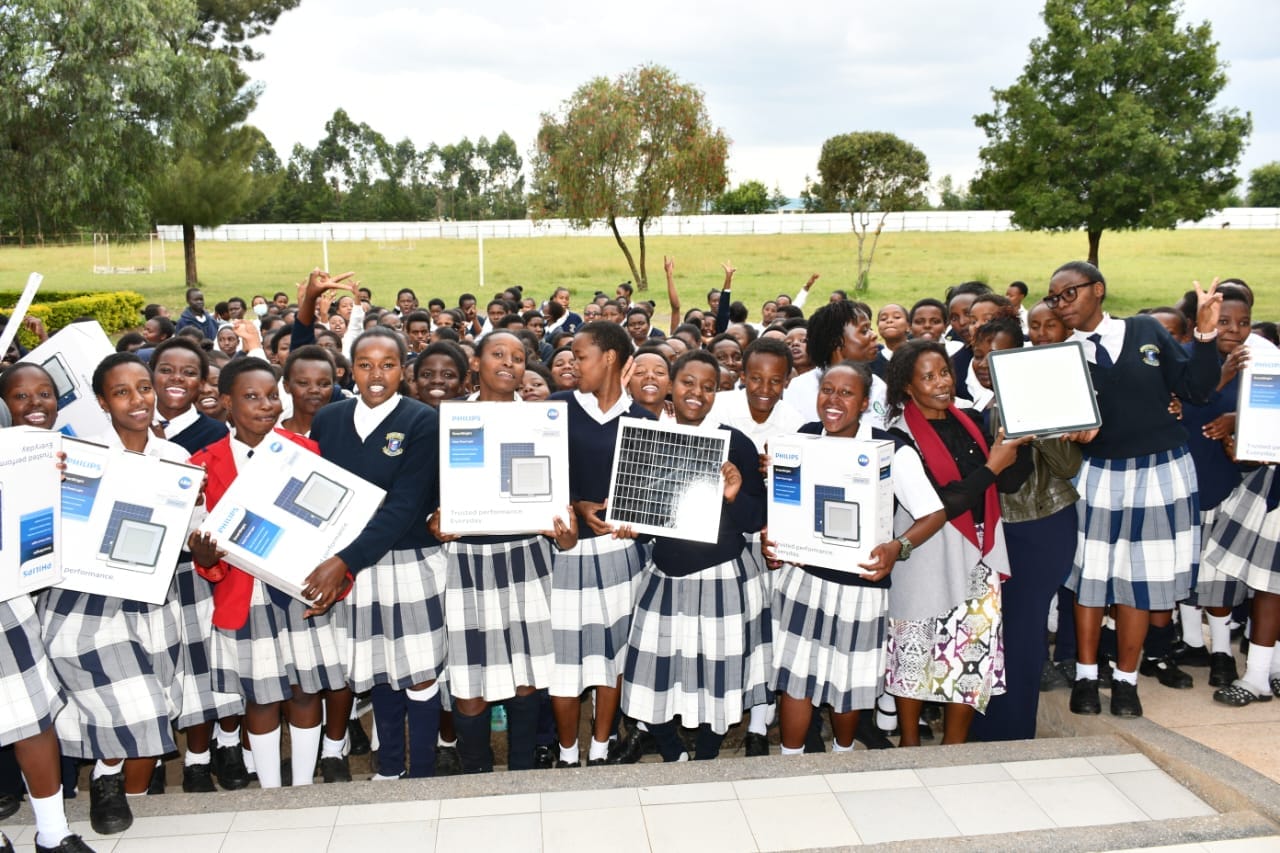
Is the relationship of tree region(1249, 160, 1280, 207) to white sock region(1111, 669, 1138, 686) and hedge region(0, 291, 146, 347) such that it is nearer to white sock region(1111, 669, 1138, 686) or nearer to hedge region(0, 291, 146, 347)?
hedge region(0, 291, 146, 347)

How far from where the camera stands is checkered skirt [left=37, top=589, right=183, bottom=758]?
Result: 142 inches

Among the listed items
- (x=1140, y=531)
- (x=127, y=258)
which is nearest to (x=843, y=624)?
(x=1140, y=531)

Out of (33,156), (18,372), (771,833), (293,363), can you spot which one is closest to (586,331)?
A: (293,363)

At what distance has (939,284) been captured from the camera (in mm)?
31156

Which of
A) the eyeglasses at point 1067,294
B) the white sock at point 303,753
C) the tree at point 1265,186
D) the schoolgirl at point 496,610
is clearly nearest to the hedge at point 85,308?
the white sock at point 303,753

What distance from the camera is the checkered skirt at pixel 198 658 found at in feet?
13.3

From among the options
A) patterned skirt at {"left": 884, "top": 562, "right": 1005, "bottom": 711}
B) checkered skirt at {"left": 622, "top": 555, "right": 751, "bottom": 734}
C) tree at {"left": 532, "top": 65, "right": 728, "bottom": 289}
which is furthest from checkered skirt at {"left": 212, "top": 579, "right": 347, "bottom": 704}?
tree at {"left": 532, "top": 65, "right": 728, "bottom": 289}

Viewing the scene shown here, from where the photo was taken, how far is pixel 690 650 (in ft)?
13.5

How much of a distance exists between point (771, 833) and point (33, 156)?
2638 cm

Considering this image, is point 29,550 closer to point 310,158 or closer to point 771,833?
point 771,833

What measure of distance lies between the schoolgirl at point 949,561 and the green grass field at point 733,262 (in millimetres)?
20607

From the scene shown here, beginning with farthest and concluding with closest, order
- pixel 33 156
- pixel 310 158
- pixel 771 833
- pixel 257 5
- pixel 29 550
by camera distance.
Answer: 1. pixel 310 158
2. pixel 257 5
3. pixel 33 156
4. pixel 771 833
5. pixel 29 550

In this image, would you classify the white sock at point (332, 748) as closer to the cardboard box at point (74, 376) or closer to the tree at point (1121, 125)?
the cardboard box at point (74, 376)

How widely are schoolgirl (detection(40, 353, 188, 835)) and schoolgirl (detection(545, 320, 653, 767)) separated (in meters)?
1.55
